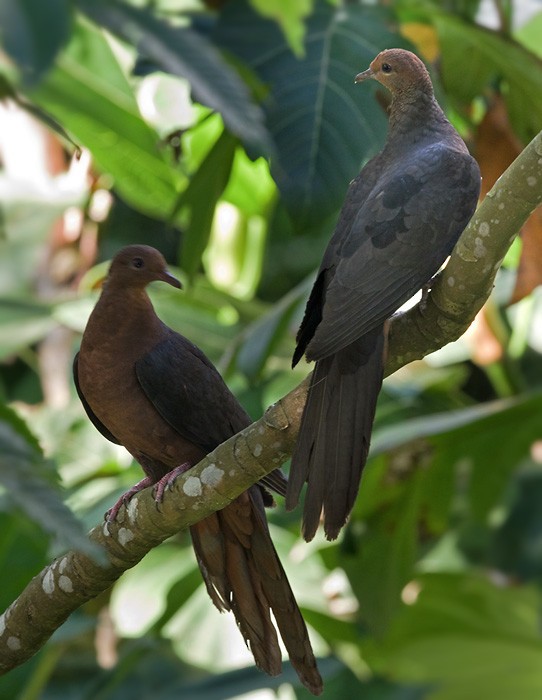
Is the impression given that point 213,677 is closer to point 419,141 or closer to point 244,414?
point 244,414

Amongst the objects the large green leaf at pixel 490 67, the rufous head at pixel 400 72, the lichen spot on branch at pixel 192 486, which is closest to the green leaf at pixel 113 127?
the large green leaf at pixel 490 67

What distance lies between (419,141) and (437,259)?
0.15 m

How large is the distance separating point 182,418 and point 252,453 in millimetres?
249

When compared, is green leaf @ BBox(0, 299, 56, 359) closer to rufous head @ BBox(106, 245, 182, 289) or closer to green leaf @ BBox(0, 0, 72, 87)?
rufous head @ BBox(106, 245, 182, 289)

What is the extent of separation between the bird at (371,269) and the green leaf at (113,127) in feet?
4.74

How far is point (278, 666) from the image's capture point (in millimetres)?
1345

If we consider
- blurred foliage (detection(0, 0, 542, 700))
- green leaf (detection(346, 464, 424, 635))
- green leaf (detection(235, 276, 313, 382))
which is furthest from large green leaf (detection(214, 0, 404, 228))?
green leaf (detection(346, 464, 424, 635))

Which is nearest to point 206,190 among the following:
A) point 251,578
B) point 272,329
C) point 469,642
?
point 272,329

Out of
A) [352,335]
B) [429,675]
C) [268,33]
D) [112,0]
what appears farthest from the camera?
[429,675]

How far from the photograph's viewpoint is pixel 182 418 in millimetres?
1387

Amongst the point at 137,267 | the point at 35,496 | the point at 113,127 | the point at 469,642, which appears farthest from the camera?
the point at 469,642

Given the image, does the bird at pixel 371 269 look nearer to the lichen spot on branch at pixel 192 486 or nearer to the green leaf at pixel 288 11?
the lichen spot on branch at pixel 192 486

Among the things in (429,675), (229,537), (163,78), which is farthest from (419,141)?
(429,675)

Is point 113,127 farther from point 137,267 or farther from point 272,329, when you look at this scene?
point 137,267
